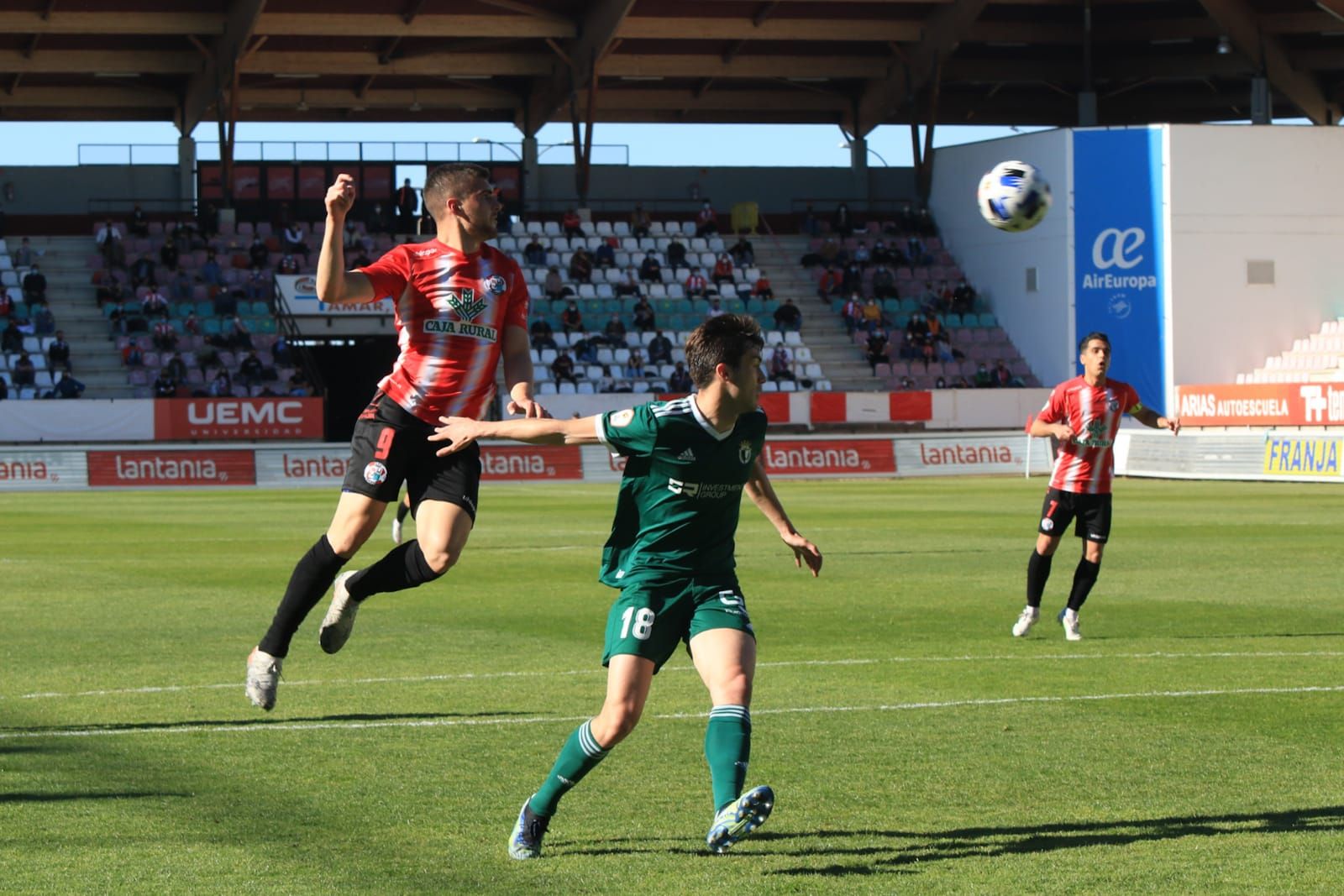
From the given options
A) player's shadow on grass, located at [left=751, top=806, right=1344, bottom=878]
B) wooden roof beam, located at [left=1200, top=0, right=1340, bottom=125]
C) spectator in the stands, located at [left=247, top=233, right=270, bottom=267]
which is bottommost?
player's shadow on grass, located at [left=751, top=806, right=1344, bottom=878]

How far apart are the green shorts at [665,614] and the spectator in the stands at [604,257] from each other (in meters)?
46.9

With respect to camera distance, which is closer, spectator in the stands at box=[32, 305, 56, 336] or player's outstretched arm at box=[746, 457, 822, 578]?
player's outstretched arm at box=[746, 457, 822, 578]

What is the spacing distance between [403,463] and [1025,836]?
10.6 feet

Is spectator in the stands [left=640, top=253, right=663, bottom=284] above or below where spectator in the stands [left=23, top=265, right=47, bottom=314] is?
above

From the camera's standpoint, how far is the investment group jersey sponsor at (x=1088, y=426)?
1252 centimetres

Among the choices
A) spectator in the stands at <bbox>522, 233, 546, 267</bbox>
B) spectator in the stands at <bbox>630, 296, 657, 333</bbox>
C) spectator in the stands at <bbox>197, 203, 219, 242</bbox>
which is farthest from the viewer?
spectator in the stands at <bbox>197, 203, 219, 242</bbox>

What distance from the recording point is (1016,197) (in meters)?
19.3

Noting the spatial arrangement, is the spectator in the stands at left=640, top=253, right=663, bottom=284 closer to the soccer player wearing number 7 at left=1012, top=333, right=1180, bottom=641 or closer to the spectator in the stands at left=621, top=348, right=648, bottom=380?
the spectator in the stands at left=621, top=348, right=648, bottom=380

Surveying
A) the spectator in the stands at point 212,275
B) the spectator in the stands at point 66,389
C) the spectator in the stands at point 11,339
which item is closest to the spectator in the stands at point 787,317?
the spectator in the stands at point 212,275

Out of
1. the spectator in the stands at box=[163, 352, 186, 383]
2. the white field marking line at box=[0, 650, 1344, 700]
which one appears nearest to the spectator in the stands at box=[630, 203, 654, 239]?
the spectator in the stands at box=[163, 352, 186, 383]

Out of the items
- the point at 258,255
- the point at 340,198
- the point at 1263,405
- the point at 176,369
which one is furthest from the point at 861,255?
the point at 340,198

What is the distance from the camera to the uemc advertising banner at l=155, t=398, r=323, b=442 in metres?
43.0

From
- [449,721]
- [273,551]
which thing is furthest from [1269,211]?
[449,721]

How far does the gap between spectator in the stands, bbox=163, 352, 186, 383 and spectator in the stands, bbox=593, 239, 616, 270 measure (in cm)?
1323
